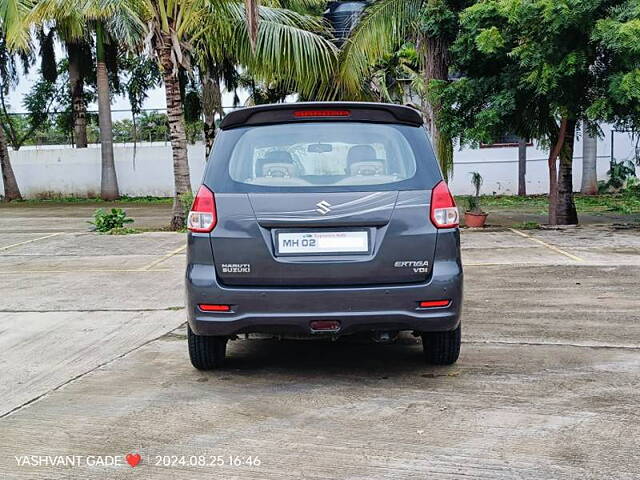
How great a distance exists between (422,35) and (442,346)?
10.0 metres

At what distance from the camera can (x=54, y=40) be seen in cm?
2686

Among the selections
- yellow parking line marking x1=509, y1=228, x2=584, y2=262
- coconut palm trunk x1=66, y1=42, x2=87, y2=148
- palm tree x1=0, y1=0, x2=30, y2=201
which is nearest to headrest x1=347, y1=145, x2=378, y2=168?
yellow parking line marking x1=509, y1=228, x2=584, y2=262

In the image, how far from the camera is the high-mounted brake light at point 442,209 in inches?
A: 174

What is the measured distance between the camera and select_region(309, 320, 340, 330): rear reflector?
430cm

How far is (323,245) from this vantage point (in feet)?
14.1

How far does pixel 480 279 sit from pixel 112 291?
4.09m

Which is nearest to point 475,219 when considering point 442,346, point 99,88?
point 442,346

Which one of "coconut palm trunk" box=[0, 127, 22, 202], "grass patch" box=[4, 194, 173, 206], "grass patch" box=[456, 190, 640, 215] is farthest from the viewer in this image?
"coconut palm trunk" box=[0, 127, 22, 202]

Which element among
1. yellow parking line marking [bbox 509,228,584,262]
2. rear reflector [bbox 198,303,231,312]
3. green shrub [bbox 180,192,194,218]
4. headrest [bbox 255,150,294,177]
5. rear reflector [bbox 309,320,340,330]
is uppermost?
headrest [bbox 255,150,294,177]

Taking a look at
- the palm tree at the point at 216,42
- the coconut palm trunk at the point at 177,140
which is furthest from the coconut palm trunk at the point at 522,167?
the coconut palm trunk at the point at 177,140

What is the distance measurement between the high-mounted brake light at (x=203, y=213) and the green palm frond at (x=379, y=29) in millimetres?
10474

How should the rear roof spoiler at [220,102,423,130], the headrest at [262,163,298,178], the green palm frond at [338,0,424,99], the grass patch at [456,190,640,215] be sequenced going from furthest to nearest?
the grass patch at [456,190,640,215] < the green palm frond at [338,0,424,99] < the rear roof spoiler at [220,102,423,130] < the headrest at [262,163,298,178]

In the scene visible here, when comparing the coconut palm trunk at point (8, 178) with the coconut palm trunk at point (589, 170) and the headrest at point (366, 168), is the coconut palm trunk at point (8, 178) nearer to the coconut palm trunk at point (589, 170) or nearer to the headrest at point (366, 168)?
the coconut palm trunk at point (589, 170)

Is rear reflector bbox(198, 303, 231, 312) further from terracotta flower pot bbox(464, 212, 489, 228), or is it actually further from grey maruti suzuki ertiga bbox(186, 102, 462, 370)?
terracotta flower pot bbox(464, 212, 489, 228)
